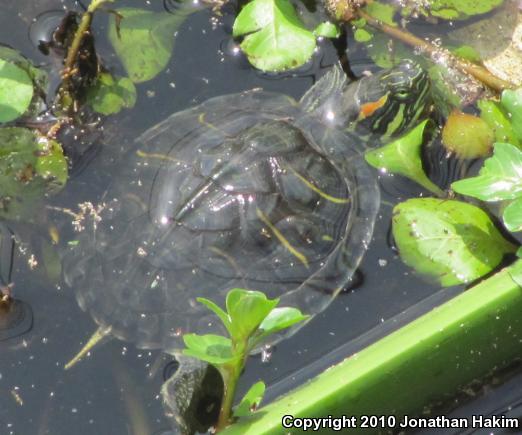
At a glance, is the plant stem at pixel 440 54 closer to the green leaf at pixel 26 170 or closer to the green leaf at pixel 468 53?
the green leaf at pixel 468 53

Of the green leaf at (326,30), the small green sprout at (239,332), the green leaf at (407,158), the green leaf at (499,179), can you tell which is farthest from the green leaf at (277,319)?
the green leaf at (326,30)

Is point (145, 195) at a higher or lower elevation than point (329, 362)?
higher

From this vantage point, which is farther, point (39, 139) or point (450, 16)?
point (450, 16)

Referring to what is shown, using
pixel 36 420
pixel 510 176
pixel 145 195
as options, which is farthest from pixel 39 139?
pixel 510 176

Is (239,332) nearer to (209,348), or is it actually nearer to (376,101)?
(209,348)

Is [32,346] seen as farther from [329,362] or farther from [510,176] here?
[510,176]

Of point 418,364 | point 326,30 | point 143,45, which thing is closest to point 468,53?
point 326,30
